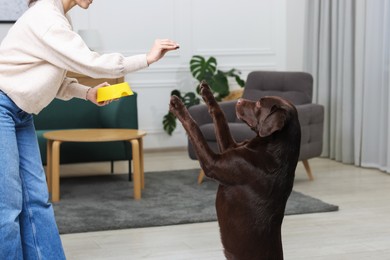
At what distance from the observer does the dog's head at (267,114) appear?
2416 millimetres

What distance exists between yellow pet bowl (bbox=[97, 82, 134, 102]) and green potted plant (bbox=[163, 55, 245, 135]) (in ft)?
14.0

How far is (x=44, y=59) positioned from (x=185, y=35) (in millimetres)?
4983

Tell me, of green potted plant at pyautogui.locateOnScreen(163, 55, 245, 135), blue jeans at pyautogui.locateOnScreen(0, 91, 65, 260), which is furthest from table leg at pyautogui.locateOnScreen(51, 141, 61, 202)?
green potted plant at pyautogui.locateOnScreen(163, 55, 245, 135)

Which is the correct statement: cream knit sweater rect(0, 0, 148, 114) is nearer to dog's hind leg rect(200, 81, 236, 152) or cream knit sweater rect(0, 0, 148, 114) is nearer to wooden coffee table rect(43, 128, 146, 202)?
dog's hind leg rect(200, 81, 236, 152)

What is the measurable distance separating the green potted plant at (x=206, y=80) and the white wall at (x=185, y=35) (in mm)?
164

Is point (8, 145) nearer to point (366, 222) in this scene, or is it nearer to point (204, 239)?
point (204, 239)

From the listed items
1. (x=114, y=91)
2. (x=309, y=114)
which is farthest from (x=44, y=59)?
(x=309, y=114)

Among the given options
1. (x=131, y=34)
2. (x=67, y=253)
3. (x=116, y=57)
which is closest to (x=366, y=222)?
(x=67, y=253)

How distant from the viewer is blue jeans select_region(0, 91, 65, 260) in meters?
2.58

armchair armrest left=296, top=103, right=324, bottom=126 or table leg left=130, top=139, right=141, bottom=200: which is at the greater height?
armchair armrest left=296, top=103, right=324, bottom=126

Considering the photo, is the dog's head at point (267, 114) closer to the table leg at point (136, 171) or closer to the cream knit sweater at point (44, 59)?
the cream knit sweater at point (44, 59)

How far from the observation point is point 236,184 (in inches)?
99.1

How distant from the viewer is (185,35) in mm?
7441

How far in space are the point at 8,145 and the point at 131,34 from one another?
4741 mm
